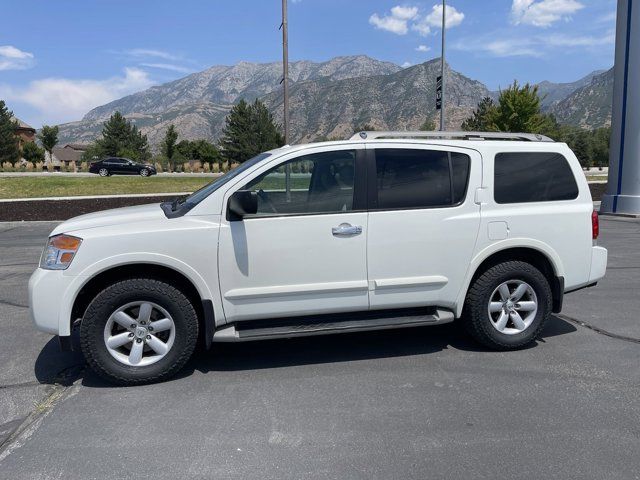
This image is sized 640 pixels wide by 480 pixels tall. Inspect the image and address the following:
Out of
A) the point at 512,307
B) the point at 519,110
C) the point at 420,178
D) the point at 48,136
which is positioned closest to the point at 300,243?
the point at 420,178

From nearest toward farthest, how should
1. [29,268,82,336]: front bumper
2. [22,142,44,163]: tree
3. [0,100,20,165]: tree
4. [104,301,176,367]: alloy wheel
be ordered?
[29,268,82,336]: front bumper → [104,301,176,367]: alloy wheel → [0,100,20,165]: tree → [22,142,44,163]: tree

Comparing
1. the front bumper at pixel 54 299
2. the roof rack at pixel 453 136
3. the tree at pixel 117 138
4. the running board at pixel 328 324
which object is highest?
the tree at pixel 117 138

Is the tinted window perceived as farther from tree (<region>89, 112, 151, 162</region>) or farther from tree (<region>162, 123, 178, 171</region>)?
tree (<region>89, 112, 151, 162</region>)

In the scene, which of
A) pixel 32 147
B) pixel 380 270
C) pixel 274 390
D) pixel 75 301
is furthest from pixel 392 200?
pixel 32 147

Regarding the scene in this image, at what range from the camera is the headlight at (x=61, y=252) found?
3932 millimetres

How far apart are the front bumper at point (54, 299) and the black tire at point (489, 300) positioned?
3.26 m

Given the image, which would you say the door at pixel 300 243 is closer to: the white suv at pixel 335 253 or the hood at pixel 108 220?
the white suv at pixel 335 253

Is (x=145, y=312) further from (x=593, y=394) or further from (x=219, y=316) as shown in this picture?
(x=593, y=394)

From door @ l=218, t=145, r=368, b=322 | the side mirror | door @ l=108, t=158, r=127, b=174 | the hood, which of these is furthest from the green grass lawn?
the side mirror

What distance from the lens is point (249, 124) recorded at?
247ft

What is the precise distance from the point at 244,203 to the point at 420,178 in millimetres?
1559

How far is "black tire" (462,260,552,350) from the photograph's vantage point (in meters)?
4.60

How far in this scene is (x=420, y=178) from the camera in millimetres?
4520

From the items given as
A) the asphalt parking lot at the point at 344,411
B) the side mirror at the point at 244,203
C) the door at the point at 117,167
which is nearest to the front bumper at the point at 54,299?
the asphalt parking lot at the point at 344,411
